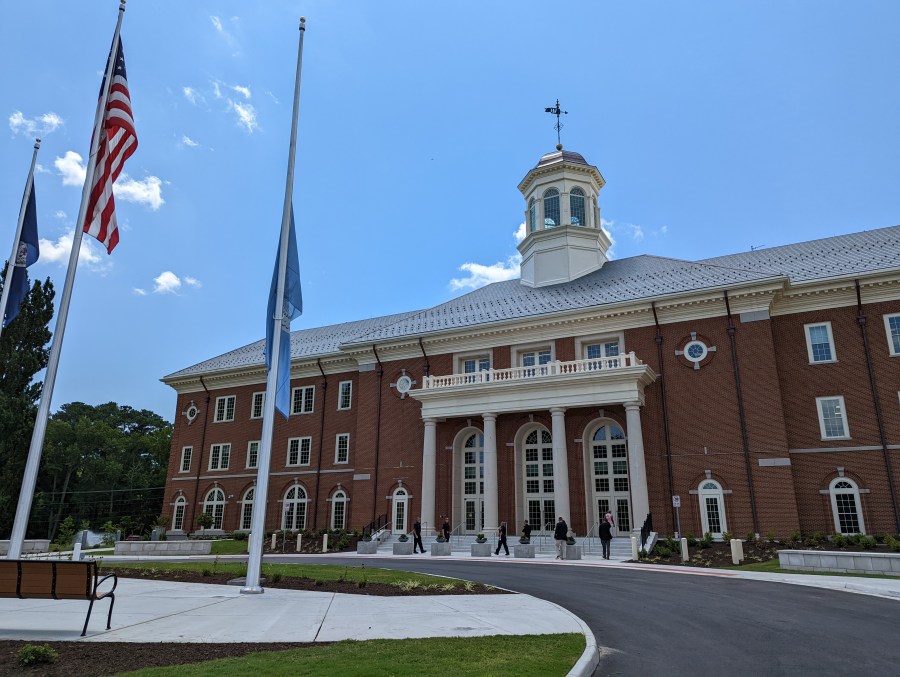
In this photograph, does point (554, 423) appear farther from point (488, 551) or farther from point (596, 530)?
point (488, 551)

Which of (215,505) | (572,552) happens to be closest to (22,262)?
(572,552)

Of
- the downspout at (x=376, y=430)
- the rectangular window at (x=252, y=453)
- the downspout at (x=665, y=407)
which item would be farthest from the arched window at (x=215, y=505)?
the downspout at (x=665, y=407)

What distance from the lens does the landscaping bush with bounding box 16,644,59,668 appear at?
7371 millimetres

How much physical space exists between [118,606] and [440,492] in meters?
25.7

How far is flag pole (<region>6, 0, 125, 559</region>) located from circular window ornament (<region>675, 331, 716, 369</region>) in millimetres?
27116

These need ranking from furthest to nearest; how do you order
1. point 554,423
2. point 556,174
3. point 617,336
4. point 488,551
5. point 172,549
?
point 556,174
point 617,336
point 554,423
point 172,549
point 488,551

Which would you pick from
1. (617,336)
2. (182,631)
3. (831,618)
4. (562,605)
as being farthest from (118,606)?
(617,336)

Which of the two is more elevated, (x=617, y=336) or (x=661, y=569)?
(x=617, y=336)

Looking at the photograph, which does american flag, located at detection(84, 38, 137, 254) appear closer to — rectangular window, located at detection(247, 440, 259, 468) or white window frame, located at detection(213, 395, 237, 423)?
rectangular window, located at detection(247, 440, 259, 468)

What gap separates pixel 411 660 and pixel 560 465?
81.6 ft

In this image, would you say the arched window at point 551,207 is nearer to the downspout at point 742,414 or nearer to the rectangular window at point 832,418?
the downspout at point 742,414

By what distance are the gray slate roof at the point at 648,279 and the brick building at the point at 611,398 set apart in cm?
17

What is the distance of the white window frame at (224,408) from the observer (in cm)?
4925

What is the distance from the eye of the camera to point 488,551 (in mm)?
27875
